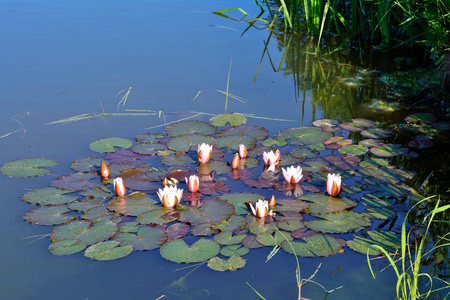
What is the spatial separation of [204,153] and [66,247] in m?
1.12

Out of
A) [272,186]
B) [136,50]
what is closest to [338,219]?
[272,186]

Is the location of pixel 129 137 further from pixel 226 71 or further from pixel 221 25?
pixel 221 25

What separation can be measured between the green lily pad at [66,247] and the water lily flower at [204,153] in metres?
1.04

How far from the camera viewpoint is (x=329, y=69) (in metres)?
5.28

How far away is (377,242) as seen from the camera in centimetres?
276

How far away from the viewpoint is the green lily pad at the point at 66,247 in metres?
2.68

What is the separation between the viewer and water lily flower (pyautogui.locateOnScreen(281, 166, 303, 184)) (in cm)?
327

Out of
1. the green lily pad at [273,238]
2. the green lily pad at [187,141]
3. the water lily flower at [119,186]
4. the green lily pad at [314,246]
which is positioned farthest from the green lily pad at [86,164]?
the green lily pad at [314,246]

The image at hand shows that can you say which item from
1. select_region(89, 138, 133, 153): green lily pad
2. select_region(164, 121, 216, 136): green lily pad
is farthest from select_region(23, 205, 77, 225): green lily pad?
select_region(164, 121, 216, 136): green lily pad

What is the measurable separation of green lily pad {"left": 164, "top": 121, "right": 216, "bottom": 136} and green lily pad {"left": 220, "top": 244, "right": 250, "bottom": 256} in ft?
4.48

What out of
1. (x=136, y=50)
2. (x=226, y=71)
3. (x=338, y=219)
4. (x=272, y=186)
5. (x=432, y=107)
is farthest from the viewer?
(x=136, y=50)

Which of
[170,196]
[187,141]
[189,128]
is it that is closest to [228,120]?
[189,128]

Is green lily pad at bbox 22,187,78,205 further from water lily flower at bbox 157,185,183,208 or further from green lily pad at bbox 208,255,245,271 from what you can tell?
green lily pad at bbox 208,255,245,271

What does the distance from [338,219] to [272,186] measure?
53 cm
